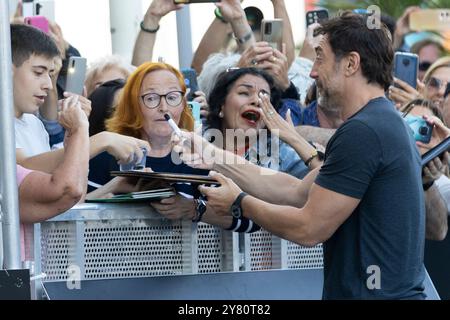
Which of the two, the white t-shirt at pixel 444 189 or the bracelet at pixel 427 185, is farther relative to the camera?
the white t-shirt at pixel 444 189

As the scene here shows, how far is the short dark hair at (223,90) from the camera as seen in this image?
6660mm

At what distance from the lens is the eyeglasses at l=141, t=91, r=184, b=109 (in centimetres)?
626

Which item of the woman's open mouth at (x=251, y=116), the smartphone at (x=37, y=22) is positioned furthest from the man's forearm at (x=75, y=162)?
the smartphone at (x=37, y=22)

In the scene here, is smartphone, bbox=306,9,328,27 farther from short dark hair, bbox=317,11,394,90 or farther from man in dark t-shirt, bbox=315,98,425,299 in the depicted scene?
man in dark t-shirt, bbox=315,98,425,299

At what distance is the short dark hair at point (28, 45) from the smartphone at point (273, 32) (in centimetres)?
199

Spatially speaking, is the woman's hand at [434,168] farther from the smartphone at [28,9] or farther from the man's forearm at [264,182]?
the smartphone at [28,9]

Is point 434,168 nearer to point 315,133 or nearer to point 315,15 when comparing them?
point 315,133

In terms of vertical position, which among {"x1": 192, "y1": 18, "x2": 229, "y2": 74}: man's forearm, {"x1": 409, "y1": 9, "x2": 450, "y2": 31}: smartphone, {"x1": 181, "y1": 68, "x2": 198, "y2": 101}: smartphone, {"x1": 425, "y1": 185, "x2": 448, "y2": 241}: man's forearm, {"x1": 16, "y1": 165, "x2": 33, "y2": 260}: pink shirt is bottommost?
{"x1": 425, "y1": 185, "x2": 448, "y2": 241}: man's forearm

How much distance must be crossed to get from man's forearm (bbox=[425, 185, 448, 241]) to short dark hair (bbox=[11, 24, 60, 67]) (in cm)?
203

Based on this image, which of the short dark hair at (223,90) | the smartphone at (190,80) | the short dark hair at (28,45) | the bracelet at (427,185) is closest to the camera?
the short dark hair at (28,45)

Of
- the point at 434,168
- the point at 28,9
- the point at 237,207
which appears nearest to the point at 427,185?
the point at 434,168

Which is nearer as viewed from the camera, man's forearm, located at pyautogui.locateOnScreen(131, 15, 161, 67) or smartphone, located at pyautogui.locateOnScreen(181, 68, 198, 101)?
smartphone, located at pyautogui.locateOnScreen(181, 68, 198, 101)

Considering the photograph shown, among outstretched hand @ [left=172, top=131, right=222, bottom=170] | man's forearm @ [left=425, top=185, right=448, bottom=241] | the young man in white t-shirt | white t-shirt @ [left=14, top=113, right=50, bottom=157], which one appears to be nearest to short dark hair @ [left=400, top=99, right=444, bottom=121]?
man's forearm @ [left=425, top=185, right=448, bottom=241]

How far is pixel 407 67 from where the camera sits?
726cm
